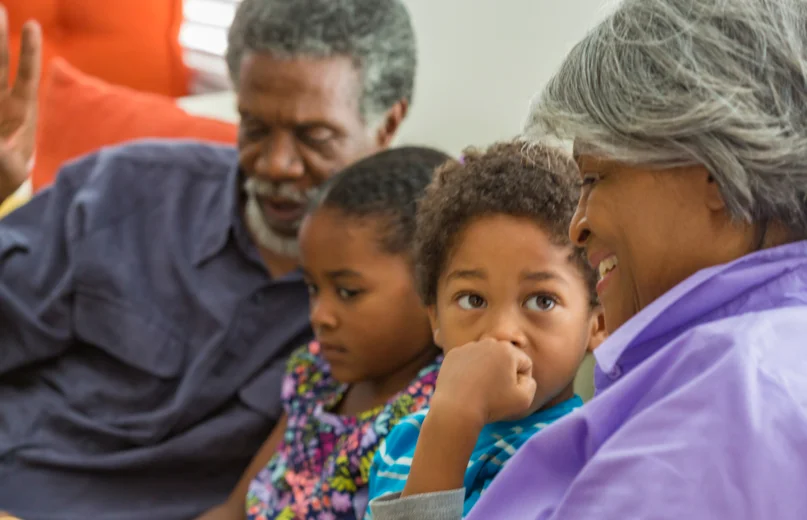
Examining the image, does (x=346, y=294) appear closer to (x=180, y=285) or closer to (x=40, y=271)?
(x=180, y=285)

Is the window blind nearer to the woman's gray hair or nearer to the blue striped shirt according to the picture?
the blue striped shirt

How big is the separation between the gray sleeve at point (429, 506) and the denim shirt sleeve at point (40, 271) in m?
1.11

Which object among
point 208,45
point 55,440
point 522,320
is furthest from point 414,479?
point 208,45

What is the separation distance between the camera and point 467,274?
129cm

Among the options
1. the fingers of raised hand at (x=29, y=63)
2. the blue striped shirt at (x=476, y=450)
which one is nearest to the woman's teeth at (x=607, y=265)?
the blue striped shirt at (x=476, y=450)

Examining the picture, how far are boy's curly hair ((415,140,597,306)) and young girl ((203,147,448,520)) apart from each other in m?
0.21

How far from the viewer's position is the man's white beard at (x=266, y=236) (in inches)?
79.6

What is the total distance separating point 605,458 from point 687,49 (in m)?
0.37

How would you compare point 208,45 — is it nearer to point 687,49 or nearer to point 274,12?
point 274,12

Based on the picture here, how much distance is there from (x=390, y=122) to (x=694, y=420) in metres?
1.41

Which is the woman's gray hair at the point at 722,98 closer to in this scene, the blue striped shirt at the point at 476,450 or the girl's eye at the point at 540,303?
the girl's eye at the point at 540,303

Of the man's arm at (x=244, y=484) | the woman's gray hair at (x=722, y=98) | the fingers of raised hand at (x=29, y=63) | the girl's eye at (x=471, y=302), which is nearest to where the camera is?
the woman's gray hair at (x=722, y=98)

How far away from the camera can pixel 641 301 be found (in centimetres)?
106

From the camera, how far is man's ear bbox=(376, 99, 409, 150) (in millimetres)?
2166
